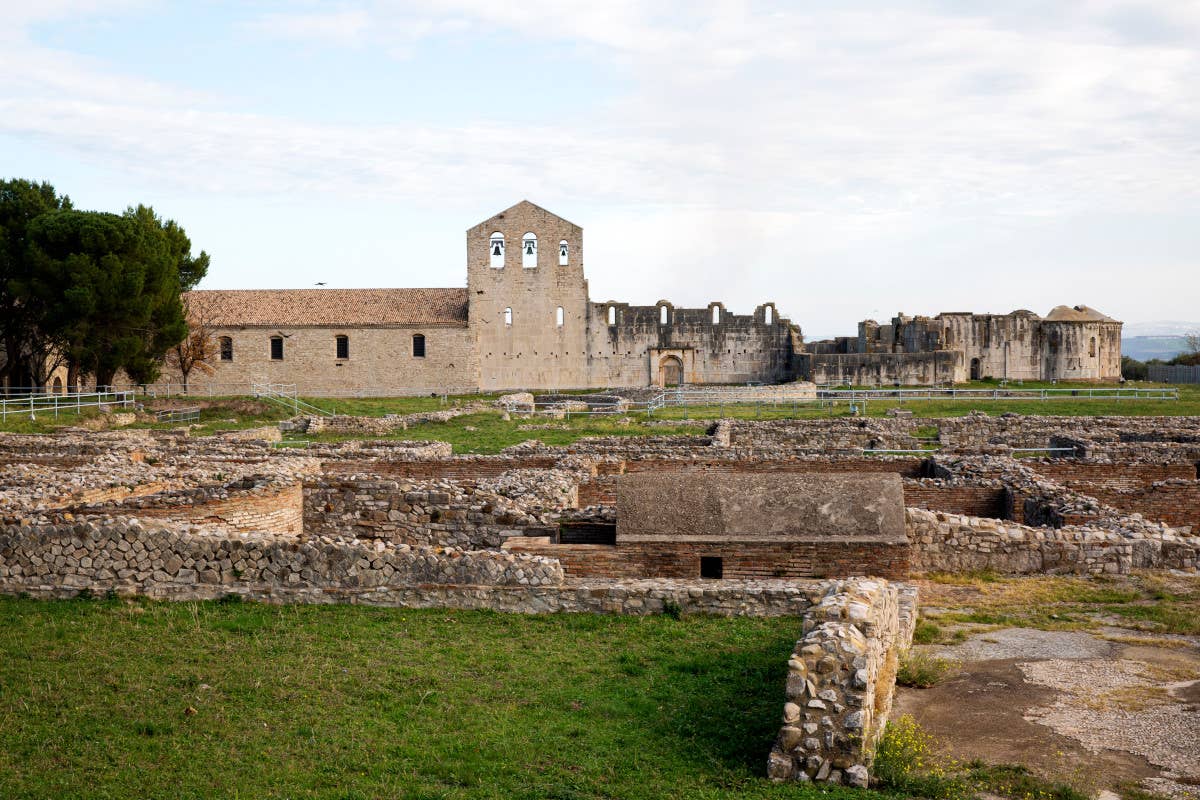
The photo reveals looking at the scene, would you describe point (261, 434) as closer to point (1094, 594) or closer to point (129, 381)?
point (129, 381)

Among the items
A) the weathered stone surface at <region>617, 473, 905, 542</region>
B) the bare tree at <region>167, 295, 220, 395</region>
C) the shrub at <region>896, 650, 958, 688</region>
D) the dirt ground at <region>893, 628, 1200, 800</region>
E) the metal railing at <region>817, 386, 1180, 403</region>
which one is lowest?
the dirt ground at <region>893, 628, 1200, 800</region>

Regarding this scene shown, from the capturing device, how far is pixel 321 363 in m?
59.1

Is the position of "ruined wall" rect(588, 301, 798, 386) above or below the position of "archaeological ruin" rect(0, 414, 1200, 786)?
above

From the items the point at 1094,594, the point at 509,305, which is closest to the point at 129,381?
the point at 509,305

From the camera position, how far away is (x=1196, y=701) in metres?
8.59

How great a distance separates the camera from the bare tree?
57.6 meters

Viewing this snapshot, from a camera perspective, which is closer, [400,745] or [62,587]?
[400,745]

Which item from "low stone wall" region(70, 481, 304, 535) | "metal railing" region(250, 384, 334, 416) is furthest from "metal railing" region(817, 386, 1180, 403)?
"low stone wall" region(70, 481, 304, 535)

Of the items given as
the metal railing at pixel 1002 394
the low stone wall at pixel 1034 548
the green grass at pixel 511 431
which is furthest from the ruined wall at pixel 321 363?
the low stone wall at pixel 1034 548

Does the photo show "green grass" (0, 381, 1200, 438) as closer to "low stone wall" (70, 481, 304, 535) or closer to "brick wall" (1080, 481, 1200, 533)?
"brick wall" (1080, 481, 1200, 533)

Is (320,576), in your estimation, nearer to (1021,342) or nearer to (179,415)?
(179,415)

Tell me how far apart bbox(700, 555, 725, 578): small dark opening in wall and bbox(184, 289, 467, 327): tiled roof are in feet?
159

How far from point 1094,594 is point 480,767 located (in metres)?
8.38

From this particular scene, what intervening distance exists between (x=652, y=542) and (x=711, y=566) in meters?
0.75
